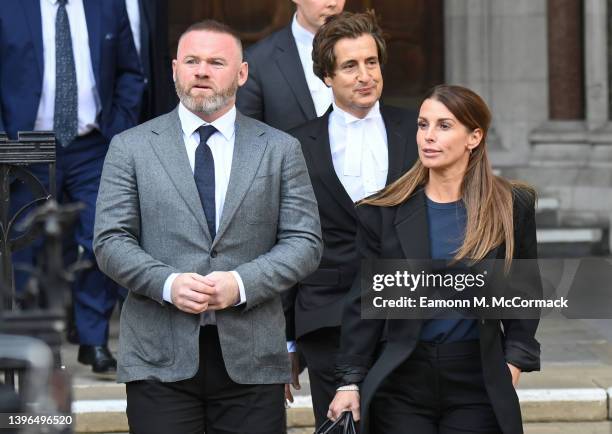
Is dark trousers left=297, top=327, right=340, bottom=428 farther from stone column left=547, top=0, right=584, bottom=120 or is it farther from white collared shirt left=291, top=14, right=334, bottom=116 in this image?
stone column left=547, top=0, right=584, bottom=120

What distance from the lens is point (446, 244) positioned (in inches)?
216

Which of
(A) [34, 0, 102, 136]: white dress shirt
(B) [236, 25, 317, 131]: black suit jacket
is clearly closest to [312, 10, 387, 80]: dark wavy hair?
(B) [236, 25, 317, 131]: black suit jacket

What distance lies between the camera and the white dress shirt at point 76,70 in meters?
8.28

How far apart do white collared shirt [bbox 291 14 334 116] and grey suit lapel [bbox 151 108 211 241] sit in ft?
4.18

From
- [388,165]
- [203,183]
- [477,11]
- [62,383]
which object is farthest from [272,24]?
[62,383]

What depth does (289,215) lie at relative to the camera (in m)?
5.59

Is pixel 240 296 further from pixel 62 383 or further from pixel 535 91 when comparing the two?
pixel 535 91

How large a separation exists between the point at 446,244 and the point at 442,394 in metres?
0.51

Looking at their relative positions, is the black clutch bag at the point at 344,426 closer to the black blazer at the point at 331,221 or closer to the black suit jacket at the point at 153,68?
the black blazer at the point at 331,221

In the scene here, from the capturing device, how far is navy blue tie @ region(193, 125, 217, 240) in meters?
5.47

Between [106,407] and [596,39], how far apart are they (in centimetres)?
540

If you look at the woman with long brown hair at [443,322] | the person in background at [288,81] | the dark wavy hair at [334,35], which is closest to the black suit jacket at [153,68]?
the person in background at [288,81]

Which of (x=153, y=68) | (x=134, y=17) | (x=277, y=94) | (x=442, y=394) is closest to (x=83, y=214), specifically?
(x=153, y=68)

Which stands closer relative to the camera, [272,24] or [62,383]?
[62,383]
